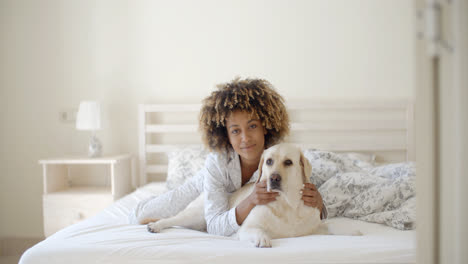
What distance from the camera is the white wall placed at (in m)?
3.07

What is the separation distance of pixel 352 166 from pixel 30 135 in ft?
9.42

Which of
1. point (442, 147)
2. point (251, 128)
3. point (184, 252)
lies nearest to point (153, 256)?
point (184, 252)

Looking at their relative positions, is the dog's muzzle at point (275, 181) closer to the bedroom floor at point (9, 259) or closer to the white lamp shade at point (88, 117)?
the white lamp shade at point (88, 117)

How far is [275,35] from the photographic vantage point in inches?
122

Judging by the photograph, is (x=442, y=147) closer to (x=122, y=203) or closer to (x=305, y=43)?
(x=122, y=203)

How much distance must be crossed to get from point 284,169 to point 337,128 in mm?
1823

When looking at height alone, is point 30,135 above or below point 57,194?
above

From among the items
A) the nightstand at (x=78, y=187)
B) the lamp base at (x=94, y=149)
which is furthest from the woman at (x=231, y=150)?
the lamp base at (x=94, y=149)

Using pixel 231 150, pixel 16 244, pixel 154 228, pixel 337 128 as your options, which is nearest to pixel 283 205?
pixel 231 150

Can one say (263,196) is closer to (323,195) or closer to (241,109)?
(241,109)

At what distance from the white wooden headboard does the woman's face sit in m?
1.48

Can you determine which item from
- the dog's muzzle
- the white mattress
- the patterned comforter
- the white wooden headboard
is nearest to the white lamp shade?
the white wooden headboard

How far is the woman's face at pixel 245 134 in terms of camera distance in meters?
1.53

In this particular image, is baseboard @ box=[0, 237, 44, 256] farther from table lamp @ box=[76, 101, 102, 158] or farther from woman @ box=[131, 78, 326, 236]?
woman @ box=[131, 78, 326, 236]
